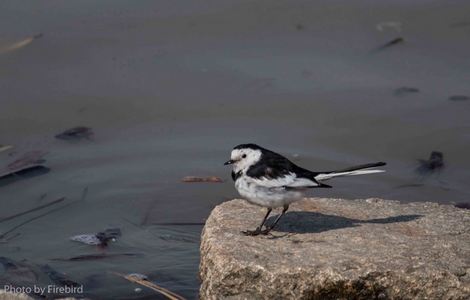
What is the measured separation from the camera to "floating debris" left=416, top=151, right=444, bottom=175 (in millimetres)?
9292

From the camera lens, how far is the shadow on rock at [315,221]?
692cm

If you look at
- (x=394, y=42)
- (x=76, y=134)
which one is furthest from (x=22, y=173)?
(x=394, y=42)

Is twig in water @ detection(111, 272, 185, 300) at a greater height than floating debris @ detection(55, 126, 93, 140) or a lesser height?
lesser

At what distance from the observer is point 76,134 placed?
965cm

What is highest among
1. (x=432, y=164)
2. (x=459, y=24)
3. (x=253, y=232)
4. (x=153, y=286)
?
(x=459, y=24)

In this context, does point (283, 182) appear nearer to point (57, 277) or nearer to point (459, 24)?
point (57, 277)

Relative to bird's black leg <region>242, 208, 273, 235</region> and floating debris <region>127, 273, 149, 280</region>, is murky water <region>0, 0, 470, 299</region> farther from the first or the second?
bird's black leg <region>242, 208, 273, 235</region>

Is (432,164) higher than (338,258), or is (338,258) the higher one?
(338,258)

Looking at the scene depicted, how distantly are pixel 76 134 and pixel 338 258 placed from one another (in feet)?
13.6

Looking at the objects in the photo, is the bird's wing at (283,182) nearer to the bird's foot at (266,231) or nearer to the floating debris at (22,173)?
the bird's foot at (266,231)

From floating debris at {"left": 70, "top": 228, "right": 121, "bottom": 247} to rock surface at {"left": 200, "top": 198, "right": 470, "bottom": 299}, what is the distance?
3.99 ft

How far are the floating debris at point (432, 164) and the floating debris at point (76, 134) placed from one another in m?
3.11

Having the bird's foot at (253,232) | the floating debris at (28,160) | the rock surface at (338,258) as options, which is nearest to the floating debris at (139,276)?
the rock surface at (338,258)

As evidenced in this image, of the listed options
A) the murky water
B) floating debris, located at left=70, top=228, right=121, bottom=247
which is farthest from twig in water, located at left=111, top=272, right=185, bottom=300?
floating debris, located at left=70, top=228, right=121, bottom=247
